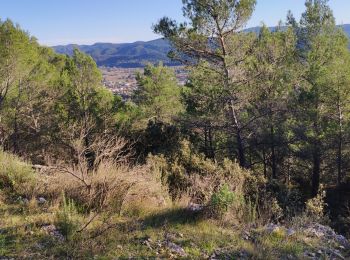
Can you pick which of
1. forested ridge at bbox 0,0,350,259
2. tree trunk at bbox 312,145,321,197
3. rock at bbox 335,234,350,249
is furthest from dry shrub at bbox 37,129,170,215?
tree trunk at bbox 312,145,321,197

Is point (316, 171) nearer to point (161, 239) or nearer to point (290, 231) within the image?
point (290, 231)

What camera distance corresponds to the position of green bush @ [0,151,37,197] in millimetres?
5586

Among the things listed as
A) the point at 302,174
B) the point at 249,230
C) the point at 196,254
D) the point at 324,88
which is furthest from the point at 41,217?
the point at 302,174

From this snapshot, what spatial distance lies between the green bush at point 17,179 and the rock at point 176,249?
2.49m

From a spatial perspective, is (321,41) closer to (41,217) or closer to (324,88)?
(324,88)

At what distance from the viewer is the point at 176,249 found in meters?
4.18

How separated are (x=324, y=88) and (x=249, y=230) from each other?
37.2ft

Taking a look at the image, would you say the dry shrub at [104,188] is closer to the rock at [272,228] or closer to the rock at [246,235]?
the rock at [246,235]

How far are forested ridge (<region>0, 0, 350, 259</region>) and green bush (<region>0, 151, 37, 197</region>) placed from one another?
0.02 metres

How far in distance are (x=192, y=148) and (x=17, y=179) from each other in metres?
8.44

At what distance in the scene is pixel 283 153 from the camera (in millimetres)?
17656

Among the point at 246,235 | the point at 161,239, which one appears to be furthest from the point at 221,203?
the point at 161,239

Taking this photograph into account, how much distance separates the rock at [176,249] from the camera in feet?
13.4

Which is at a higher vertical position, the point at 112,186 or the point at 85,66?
the point at 85,66
